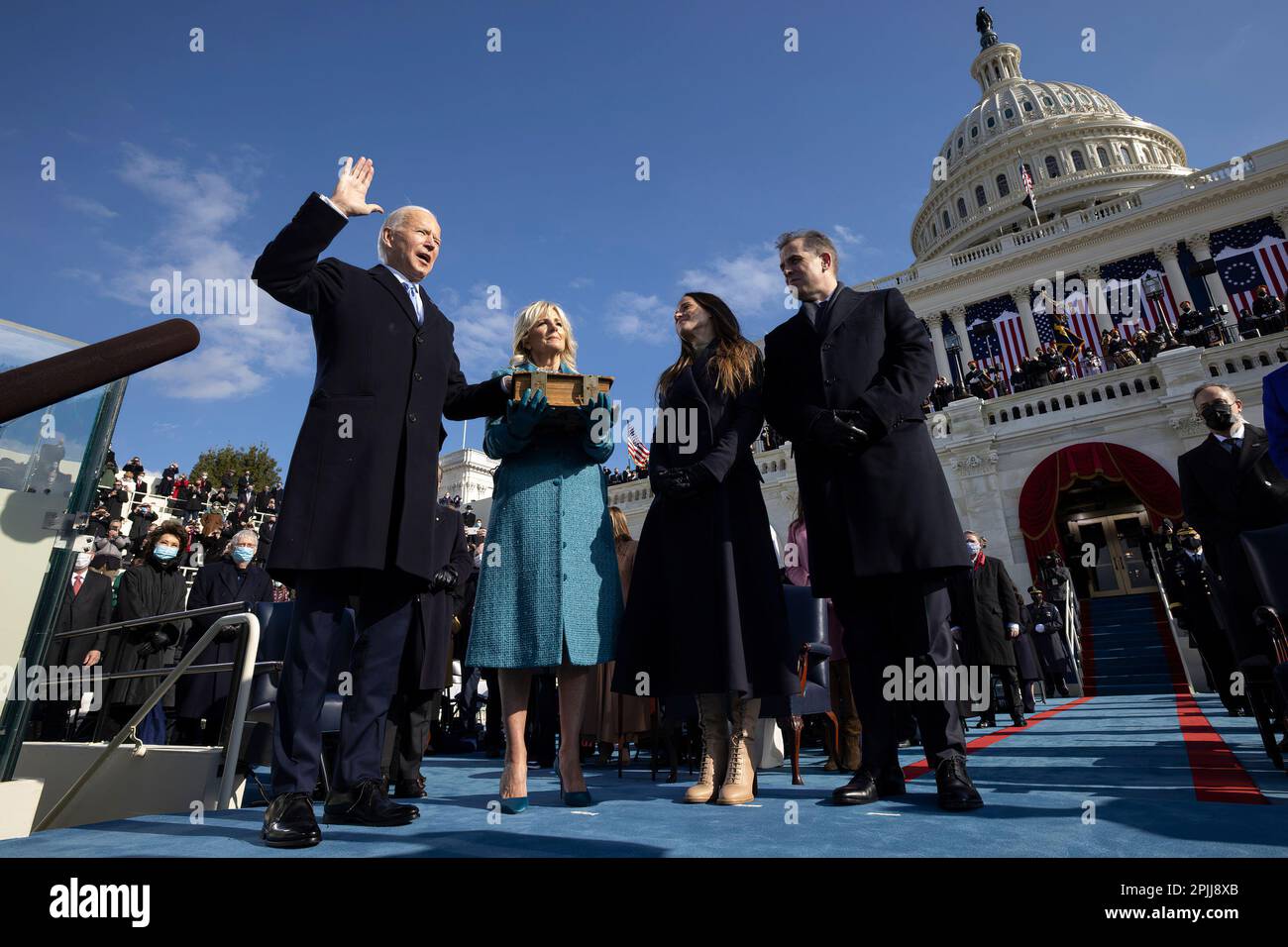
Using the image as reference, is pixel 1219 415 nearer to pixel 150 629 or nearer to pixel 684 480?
pixel 684 480

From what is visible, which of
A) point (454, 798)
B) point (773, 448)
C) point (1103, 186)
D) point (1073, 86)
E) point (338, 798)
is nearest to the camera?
point (338, 798)

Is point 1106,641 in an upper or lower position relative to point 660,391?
lower

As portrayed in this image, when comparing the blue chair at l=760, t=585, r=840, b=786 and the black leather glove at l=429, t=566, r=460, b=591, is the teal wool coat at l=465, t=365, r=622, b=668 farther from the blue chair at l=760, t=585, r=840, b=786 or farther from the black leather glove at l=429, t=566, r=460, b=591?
the blue chair at l=760, t=585, r=840, b=786

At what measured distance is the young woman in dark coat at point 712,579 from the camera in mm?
2977

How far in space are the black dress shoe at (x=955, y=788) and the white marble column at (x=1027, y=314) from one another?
117ft

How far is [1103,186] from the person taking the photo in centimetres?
5262

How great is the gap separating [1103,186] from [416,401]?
217 feet

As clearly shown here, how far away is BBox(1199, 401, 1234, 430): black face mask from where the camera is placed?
4.55 m

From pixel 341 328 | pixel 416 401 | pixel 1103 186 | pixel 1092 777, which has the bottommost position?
pixel 1092 777

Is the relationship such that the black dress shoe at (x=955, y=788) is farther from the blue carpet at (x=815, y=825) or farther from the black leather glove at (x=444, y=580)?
the black leather glove at (x=444, y=580)

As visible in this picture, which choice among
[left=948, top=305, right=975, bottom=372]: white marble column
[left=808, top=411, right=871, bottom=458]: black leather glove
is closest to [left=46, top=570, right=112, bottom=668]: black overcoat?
[left=808, top=411, right=871, bottom=458]: black leather glove
